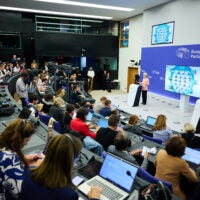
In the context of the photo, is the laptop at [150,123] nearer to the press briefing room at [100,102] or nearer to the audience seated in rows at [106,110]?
the press briefing room at [100,102]

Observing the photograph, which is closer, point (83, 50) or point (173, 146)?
point (173, 146)

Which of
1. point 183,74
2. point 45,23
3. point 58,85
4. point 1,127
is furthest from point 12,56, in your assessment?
point 1,127

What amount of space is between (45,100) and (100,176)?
346cm

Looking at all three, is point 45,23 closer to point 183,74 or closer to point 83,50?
point 83,50

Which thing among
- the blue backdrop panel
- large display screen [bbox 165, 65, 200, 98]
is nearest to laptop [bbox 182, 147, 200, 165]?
large display screen [bbox 165, 65, 200, 98]

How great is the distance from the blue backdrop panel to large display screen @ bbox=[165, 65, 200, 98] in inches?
27.1

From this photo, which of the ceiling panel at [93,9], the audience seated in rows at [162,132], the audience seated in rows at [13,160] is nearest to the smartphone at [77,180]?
the audience seated in rows at [13,160]

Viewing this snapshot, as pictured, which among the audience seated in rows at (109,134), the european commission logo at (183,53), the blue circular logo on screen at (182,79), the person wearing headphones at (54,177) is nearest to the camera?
the person wearing headphones at (54,177)

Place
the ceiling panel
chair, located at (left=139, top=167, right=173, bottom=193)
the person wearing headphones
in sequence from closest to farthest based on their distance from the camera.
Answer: the person wearing headphones, chair, located at (left=139, top=167, right=173, bottom=193), the ceiling panel

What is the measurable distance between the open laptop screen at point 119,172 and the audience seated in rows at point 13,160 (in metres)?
0.64

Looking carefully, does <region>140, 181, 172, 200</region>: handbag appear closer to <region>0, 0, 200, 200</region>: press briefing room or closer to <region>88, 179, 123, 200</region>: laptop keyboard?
<region>0, 0, 200, 200</region>: press briefing room

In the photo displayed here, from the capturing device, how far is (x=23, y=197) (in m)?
1.30

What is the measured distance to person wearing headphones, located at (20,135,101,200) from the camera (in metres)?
1.23

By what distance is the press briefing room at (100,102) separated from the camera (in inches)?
64.0
